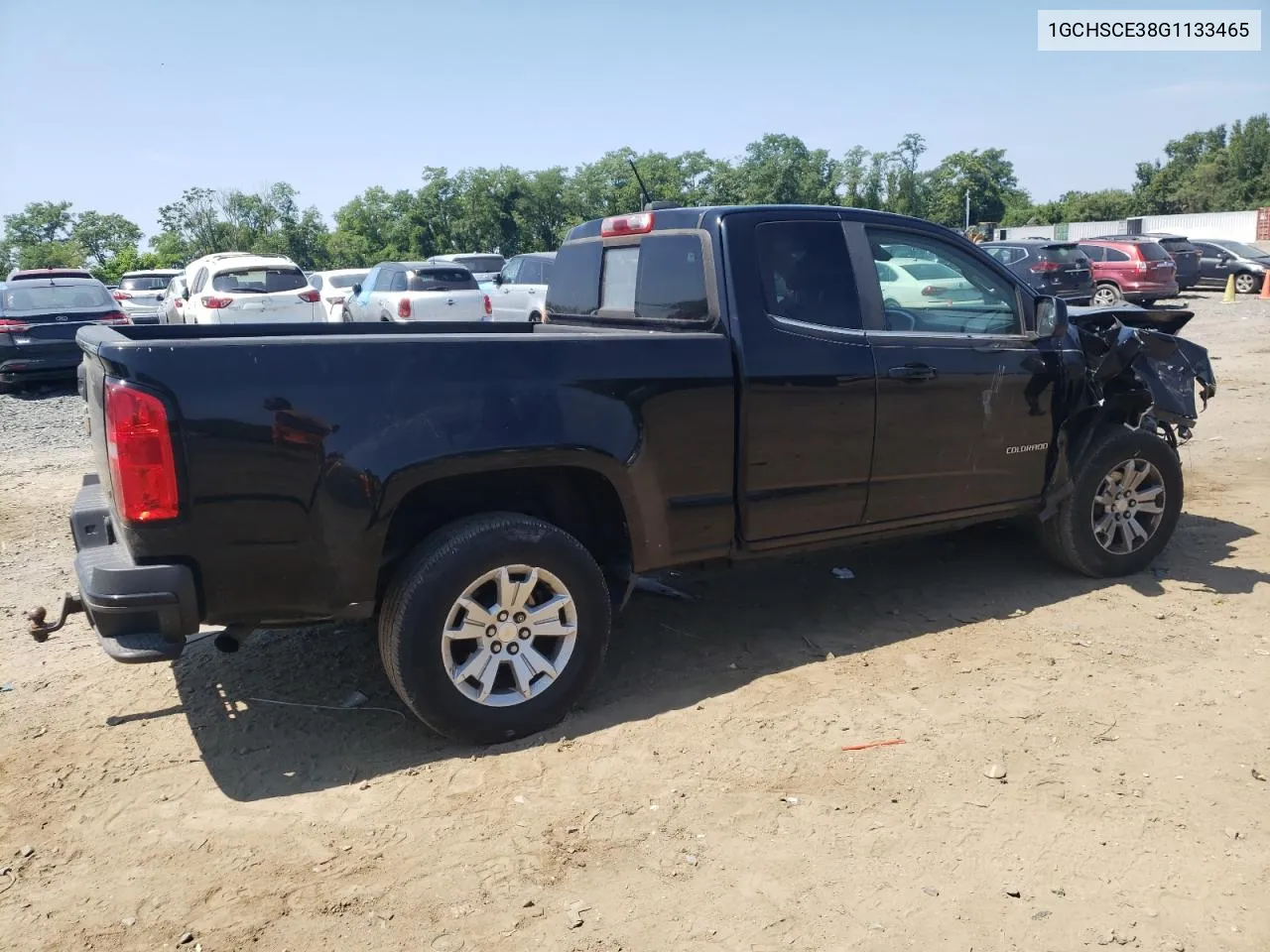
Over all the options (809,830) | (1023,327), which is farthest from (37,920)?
(1023,327)

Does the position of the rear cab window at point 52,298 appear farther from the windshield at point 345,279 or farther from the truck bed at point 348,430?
the truck bed at point 348,430

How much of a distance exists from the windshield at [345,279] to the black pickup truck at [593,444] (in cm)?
1980

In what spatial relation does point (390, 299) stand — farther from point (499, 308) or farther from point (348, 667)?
point (348, 667)

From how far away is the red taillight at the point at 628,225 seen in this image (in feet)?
15.3

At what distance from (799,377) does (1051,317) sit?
1652 millimetres

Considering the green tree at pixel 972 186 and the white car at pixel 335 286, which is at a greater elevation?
the green tree at pixel 972 186

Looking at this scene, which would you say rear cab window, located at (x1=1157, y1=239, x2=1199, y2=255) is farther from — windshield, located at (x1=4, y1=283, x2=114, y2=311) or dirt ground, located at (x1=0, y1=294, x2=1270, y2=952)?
windshield, located at (x1=4, y1=283, x2=114, y2=311)

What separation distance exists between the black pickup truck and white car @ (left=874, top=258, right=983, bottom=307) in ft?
0.05

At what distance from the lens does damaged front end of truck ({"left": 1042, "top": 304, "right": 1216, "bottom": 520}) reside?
524cm

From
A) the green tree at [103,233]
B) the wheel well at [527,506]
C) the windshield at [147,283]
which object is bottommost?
the wheel well at [527,506]

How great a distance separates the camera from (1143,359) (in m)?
5.55

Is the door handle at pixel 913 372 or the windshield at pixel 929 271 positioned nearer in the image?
the door handle at pixel 913 372

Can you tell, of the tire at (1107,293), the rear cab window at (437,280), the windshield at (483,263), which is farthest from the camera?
the windshield at (483,263)

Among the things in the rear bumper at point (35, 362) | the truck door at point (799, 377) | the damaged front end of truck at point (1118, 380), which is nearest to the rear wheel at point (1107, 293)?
the damaged front end of truck at point (1118, 380)
